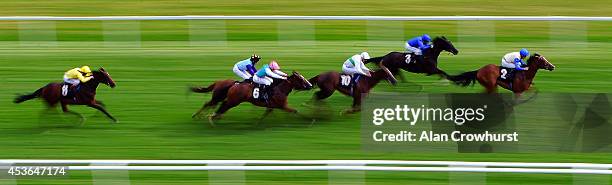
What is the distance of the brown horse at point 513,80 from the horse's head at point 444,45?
0.38m

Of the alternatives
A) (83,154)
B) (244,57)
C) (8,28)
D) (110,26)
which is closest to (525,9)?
(244,57)

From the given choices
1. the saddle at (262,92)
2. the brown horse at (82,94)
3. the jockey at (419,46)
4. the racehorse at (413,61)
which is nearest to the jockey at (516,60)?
the racehorse at (413,61)

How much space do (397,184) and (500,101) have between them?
2.37 meters

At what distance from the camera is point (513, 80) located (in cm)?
1562

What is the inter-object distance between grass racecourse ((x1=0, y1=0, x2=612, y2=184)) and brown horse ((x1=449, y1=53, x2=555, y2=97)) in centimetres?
59

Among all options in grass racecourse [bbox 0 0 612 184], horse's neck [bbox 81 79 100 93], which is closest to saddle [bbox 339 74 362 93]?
grass racecourse [bbox 0 0 612 184]

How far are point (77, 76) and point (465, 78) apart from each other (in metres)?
4.83

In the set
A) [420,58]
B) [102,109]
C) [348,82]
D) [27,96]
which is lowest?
[102,109]

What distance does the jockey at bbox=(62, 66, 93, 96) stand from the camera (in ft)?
49.3

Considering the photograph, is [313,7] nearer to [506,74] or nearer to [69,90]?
[506,74]

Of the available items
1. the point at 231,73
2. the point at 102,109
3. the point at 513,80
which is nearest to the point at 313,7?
the point at 231,73

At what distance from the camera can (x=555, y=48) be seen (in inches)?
723

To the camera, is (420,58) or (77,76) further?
(420,58)

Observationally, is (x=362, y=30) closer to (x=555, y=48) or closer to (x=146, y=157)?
(x=555, y=48)
